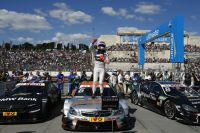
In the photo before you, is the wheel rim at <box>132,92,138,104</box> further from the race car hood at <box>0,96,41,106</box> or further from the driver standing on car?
the race car hood at <box>0,96,41,106</box>

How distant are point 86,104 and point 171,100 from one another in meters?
3.13

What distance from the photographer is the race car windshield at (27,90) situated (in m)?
10.4

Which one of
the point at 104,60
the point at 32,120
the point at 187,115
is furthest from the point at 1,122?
the point at 187,115

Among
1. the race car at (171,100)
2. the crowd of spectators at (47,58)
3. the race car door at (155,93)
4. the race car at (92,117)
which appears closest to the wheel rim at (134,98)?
the race car at (171,100)

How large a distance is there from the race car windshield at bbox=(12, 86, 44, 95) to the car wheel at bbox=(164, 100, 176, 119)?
4.36 m

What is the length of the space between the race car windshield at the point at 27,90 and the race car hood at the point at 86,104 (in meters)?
2.46

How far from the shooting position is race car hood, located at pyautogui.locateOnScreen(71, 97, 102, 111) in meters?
7.69

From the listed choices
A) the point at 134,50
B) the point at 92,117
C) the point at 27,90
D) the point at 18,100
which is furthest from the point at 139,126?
the point at 134,50

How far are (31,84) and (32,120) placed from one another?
253cm

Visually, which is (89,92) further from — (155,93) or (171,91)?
(171,91)

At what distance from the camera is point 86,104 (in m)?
7.99

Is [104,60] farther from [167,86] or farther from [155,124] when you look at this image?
[167,86]

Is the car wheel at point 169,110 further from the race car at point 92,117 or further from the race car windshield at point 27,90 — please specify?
the race car windshield at point 27,90

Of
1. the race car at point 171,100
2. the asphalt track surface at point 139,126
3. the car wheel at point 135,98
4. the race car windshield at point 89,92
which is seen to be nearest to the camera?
the asphalt track surface at point 139,126
